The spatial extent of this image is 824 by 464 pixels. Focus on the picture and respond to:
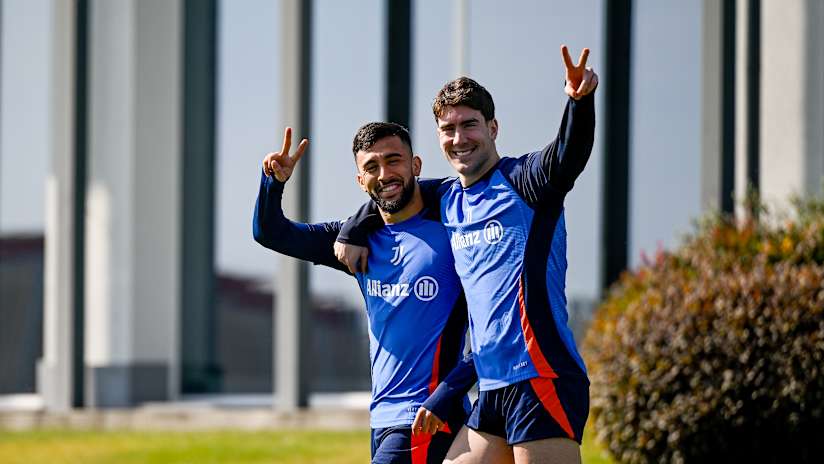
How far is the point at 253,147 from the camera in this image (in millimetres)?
13828

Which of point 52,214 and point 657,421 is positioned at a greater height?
point 52,214

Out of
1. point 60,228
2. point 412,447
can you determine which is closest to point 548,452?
point 412,447

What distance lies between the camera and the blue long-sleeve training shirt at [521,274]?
431 centimetres

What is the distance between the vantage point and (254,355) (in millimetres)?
13781

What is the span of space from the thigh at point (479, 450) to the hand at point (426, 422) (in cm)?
10

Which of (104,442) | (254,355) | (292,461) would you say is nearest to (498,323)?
(292,461)

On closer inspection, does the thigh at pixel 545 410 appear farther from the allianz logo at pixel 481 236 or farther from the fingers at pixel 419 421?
the allianz logo at pixel 481 236

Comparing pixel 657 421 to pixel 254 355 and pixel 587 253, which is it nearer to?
pixel 587 253

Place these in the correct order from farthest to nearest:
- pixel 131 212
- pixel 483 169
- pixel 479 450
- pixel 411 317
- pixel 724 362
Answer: pixel 131 212 < pixel 724 362 < pixel 411 317 < pixel 483 169 < pixel 479 450

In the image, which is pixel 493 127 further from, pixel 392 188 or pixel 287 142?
pixel 287 142

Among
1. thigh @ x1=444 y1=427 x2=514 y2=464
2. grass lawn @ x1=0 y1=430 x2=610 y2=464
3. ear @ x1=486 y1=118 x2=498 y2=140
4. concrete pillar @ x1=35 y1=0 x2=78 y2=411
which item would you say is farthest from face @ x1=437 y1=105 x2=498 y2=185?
concrete pillar @ x1=35 y1=0 x2=78 y2=411

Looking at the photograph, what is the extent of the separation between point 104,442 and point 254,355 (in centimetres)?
318

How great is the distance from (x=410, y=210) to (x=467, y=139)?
1.42 ft

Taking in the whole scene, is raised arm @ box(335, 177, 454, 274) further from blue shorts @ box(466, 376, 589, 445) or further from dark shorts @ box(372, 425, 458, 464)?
blue shorts @ box(466, 376, 589, 445)
